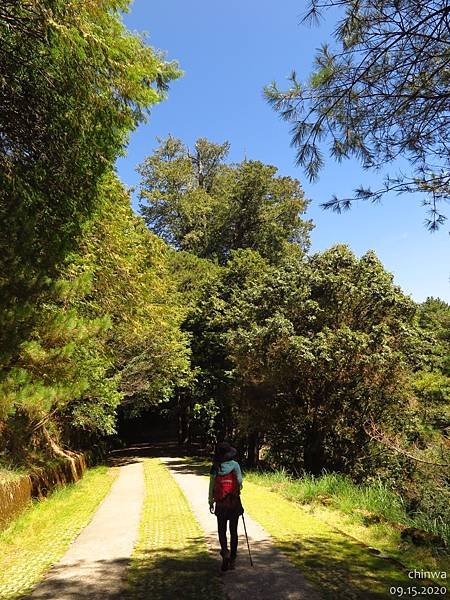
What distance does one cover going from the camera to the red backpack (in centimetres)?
600

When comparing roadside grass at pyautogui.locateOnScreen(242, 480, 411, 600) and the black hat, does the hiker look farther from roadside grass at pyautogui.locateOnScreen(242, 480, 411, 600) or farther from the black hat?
roadside grass at pyautogui.locateOnScreen(242, 480, 411, 600)

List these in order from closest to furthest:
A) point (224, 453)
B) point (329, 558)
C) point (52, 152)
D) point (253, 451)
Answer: point (224, 453)
point (329, 558)
point (52, 152)
point (253, 451)

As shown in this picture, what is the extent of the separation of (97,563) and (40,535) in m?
2.87

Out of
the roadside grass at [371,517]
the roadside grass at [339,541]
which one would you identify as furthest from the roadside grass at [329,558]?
the roadside grass at [371,517]

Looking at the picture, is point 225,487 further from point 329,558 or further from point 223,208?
point 223,208

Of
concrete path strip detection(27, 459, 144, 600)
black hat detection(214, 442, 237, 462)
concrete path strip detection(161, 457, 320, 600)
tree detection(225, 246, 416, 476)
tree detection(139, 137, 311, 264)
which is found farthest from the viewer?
tree detection(139, 137, 311, 264)

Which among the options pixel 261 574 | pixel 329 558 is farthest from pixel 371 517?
pixel 261 574

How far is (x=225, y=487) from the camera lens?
19.7ft

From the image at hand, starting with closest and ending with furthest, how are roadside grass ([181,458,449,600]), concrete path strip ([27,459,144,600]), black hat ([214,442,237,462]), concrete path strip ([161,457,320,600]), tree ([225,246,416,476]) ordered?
concrete path strip ([161,457,320,600]), concrete path strip ([27,459,144,600]), roadside grass ([181,458,449,600]), black hat ([214,442,237,462]), tree ([225,246,416,476])

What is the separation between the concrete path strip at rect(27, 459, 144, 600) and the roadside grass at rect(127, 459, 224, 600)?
0.17 meters

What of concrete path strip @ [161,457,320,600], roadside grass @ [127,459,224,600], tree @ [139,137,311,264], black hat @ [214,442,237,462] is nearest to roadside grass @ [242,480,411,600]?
concrete path strip @ [161,457,320,600]

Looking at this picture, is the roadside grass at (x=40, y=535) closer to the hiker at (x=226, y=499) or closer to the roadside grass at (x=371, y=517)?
the hiker at (x=226, y=499)

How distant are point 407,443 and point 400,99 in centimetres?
1359

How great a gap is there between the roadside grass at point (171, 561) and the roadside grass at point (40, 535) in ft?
4.11
